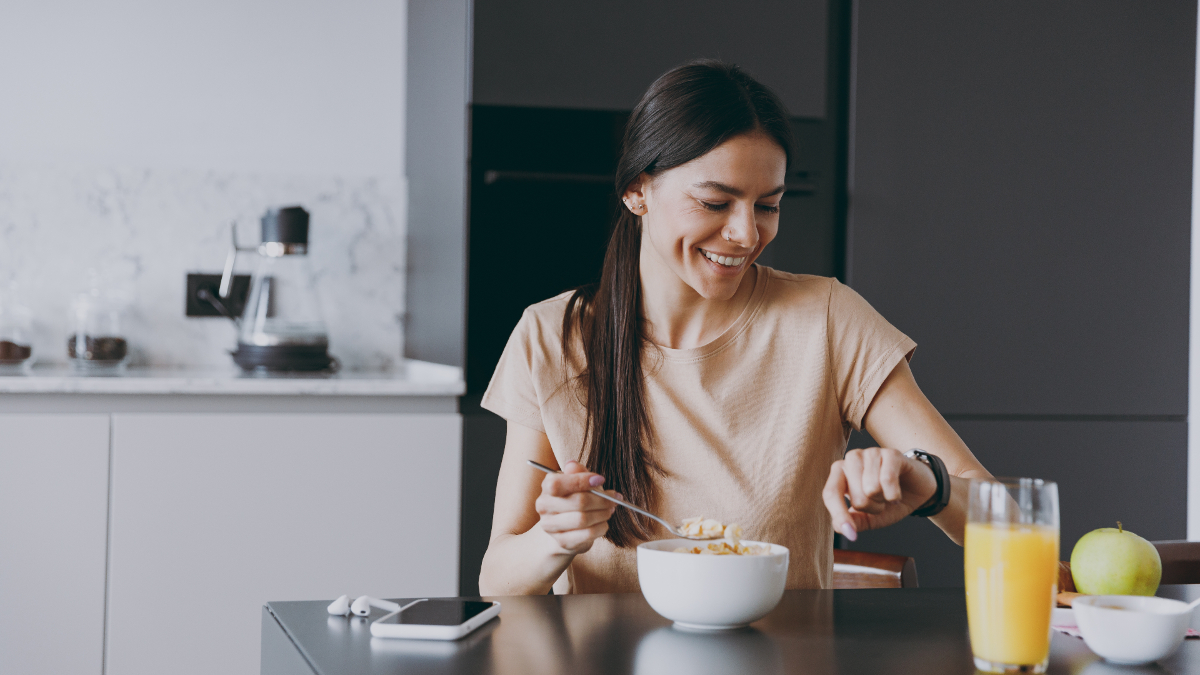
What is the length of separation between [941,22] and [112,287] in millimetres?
1846

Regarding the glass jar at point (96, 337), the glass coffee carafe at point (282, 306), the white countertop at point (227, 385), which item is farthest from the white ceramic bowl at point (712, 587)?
the glass jar at point (96, 337)

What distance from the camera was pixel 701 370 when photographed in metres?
1.38

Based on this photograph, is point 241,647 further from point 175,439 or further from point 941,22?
point 941,22

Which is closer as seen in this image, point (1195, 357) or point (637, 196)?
point (637, 196)

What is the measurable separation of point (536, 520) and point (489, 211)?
2.80 ft

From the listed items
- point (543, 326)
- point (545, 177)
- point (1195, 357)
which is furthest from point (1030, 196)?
point (543, 326)

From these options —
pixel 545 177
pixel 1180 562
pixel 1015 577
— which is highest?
pixel 545 177

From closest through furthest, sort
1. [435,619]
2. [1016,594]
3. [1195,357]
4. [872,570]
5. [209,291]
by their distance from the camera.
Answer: [1016,594] < [435,619] < [872,570] < [1195,357] < [209,291]

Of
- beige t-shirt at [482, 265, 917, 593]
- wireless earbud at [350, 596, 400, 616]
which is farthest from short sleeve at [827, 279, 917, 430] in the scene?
wireless earbud at [350, 596, 400, 616]

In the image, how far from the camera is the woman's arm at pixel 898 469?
3.01 ft

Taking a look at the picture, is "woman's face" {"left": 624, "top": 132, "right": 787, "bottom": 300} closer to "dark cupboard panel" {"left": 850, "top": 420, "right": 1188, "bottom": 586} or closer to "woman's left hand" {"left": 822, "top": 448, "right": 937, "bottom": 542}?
"woman's left hand" {"left": 822, "top": 448, "right": 937, "bottom": 542}

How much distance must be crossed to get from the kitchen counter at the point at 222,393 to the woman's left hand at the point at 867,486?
1124 millimetres

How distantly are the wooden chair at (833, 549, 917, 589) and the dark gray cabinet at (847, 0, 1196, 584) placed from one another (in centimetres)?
63

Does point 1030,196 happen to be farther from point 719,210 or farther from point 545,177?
point 719,210
